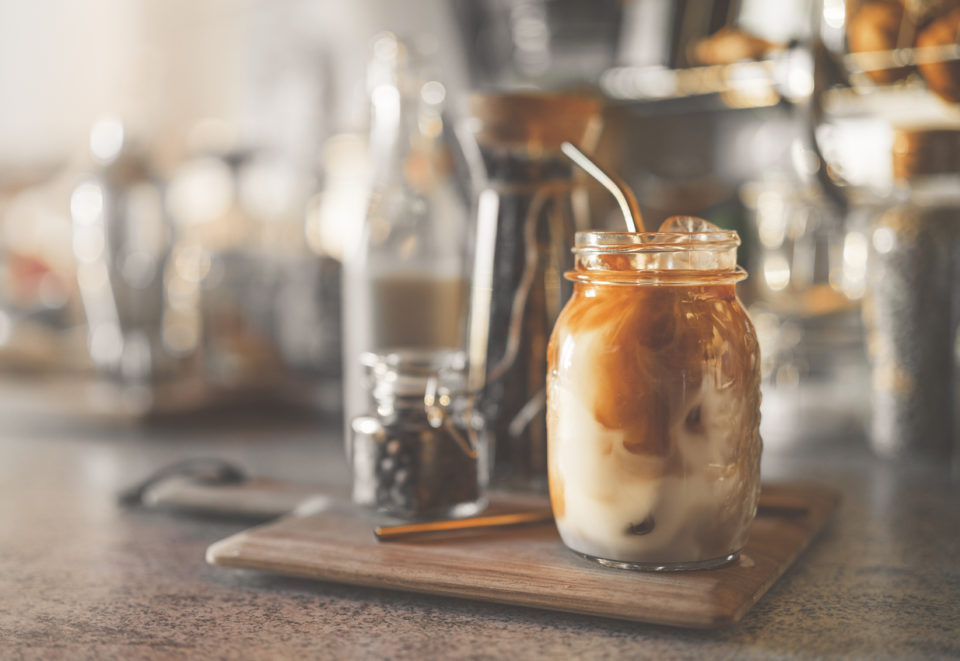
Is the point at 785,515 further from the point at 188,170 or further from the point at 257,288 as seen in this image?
the point at 188,170

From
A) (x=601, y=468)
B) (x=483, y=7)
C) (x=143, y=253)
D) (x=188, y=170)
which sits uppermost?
(x=483, y=7)

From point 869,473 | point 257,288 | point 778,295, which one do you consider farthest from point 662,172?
point 257,288

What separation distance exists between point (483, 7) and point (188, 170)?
1.00 metres

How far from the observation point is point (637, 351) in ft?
1.56

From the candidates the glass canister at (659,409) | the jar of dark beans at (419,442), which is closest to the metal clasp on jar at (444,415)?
the jar of dark beans at (419,442)

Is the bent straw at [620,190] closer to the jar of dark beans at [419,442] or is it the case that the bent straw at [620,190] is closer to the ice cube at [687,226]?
the ice cube at [687,226]

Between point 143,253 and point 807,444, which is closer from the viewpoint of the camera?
point 807,444

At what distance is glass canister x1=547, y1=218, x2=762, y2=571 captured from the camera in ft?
1.54

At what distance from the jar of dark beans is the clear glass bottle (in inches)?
7.1

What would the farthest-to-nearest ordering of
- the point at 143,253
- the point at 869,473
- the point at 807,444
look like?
1. the point at 143,253
2. the point at 807,444
3. the point at 869,473

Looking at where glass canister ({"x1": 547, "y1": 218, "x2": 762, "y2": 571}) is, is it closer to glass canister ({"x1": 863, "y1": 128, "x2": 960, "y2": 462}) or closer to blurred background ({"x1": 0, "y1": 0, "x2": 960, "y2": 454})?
blurred background ({"x1": 0, "y1": 0, "x2": 960, "y2": 454})

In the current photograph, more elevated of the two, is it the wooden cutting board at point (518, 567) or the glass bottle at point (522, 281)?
the glass bottle at point (522, 281)

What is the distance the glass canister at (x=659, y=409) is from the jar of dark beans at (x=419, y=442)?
0.11m

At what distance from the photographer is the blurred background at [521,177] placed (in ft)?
2.88
